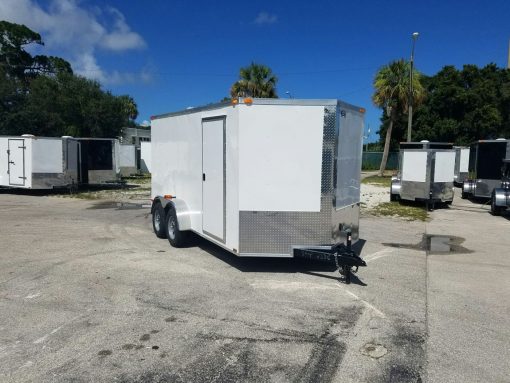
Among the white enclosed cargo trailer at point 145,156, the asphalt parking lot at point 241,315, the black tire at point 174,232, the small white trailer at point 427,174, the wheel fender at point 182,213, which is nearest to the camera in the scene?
the asphalt parking lot at point 241,315

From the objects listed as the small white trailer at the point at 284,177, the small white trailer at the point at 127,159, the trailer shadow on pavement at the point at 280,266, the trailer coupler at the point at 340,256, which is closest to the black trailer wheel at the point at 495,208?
the trailer shadow on pavement at the point at 280,266

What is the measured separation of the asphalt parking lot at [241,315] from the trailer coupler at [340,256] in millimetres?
299

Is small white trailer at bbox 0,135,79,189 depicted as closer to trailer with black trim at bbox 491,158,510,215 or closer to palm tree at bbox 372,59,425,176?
trailer with black trim at bbox 491,158,510,215

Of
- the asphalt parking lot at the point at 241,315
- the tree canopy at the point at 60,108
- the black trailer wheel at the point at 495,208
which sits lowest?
the asphalt parking lot at the point at 241,315

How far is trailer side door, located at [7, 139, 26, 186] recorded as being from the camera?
18.0m

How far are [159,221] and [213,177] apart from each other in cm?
286

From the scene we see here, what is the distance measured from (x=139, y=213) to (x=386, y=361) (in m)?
10.6

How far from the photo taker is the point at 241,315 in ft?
17.1

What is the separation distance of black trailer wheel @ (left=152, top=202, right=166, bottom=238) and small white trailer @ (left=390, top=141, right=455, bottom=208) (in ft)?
32.0

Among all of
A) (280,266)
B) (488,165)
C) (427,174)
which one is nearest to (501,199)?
(427,174)

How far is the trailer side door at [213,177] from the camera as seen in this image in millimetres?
7039

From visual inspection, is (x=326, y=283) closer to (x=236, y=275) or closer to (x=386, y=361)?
(x=236, y=275)

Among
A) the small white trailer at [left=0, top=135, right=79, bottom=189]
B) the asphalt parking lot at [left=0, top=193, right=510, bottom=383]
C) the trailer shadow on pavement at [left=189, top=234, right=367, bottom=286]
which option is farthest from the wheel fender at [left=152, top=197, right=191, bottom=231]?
the small white trailer at [left=0, top=135, right=79, bottom=189]

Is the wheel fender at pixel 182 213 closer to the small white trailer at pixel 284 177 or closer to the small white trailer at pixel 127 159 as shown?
the small white trailer at pixel 284 177
